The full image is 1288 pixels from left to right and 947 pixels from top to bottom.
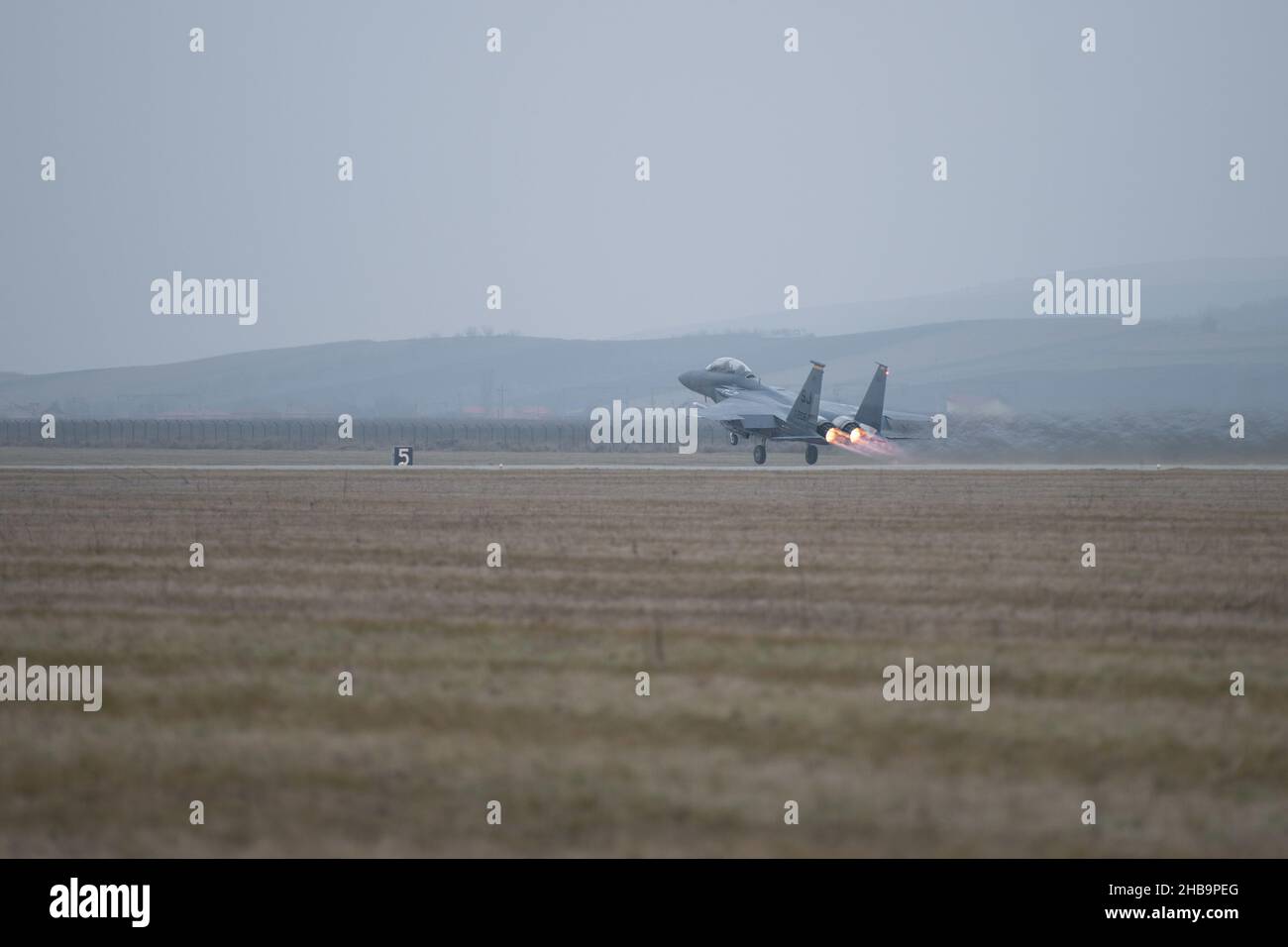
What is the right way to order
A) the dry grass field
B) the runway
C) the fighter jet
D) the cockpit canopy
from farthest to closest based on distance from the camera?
the cockpit canopy
the fighter jet
the runway
the dry grass field

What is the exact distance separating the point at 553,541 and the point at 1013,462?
40.6m

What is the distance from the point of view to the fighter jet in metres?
59.1

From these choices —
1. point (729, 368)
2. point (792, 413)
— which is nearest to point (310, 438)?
point (729, 368)

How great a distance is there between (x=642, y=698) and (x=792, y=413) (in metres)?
48.2

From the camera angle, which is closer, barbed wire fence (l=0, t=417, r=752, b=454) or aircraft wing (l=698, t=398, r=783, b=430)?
aircraft wing (l=698, t=398, r=783, b=430)

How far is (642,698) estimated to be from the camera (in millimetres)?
12422

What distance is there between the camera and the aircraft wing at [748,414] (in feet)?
204
